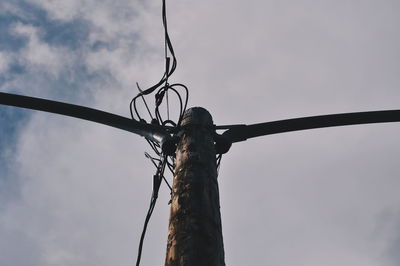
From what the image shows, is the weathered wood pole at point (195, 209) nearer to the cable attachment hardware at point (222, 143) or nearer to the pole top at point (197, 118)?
the pole top at point (197, 118)

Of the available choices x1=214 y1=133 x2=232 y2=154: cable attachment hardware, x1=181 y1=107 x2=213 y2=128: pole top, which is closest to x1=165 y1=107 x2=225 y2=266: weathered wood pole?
x1=181 y1=107 x2=213 y2=128: pole top

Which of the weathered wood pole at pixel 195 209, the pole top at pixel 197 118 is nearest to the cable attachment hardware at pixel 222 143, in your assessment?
the pole top at pixel 197 118

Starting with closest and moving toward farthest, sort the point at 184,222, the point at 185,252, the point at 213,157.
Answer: the point at 185,252 < the point at 184,222 < the point at 213,157

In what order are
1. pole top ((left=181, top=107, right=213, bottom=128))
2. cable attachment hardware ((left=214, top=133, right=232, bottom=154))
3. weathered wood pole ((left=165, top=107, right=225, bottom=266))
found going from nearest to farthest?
weathered wood pole ((left=165, top=107, right=225, bottom=266)), pole top ((left=181, top=107, right=213, bottom=128)), cable attachment hardware ((left=214, top=133, right=232, bottom=154))

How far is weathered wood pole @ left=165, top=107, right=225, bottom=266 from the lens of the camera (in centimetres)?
192

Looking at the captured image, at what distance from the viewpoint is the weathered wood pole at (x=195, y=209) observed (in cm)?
192

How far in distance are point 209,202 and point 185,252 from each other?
41 centimetres

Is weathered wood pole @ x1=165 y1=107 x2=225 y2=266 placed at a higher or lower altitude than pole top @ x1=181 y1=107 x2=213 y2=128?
lower

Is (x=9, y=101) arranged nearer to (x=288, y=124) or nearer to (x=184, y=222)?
(x=184, y=222)

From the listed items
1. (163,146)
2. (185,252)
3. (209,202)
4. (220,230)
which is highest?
(163,146)

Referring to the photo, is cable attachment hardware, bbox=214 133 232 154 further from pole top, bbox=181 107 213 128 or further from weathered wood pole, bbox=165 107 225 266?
weathered wood pole, bbox=165 107 225 266

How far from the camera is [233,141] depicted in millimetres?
3309

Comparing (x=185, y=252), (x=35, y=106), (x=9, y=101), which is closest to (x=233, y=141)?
(x=185, y=252)

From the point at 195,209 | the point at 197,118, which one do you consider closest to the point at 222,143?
the point at 197,118
